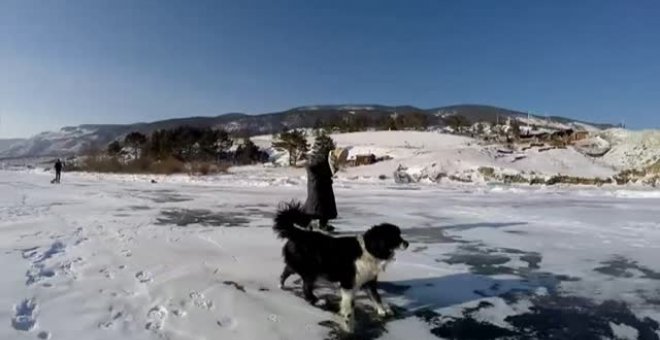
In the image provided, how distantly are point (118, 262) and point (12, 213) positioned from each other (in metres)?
8.02

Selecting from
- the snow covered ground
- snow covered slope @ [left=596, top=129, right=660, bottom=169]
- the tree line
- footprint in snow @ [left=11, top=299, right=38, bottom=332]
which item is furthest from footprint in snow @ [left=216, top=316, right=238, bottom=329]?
the tree line

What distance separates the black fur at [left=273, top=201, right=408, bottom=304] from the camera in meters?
5.01

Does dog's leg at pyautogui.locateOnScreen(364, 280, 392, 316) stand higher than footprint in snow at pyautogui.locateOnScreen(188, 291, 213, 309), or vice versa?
dog's leg at pyautogui.locateOnScreen(364, 280, 392, 316)

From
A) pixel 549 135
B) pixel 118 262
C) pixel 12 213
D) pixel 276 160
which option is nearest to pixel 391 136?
pixel 276 160

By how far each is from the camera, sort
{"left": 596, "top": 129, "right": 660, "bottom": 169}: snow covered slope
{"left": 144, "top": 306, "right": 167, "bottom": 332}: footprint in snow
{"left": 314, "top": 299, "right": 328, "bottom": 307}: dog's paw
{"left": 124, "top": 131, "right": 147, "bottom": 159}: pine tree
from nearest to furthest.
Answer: {"left": 144, "top": 306, "right": 167, "bottom": 332}: footprint in snow → {"left": 314, "top": 299, "right": 328, "bottom": 307}: dog's paw → {"left": 596, "top": 129, "right": 660, "bottom": 169}: snow covered slope → {"left": 124, "top": 131, "right": 147, "bottom": 159}: pine tree

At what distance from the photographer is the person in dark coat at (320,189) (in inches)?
332

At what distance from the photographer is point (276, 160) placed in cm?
7494

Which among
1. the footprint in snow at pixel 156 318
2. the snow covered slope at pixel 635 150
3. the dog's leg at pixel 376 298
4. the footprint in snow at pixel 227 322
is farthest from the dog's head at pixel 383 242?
the snow covered slope at pixel 635 150

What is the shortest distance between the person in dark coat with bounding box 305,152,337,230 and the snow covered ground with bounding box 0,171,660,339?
992mm

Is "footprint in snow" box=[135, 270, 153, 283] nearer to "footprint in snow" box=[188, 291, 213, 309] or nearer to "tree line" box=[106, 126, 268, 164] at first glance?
"footprint in snow" box=[188, 291, 213, 309]

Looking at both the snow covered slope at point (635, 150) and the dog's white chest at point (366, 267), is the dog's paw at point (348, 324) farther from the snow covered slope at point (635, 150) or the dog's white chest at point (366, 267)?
the snow covered slope at point (635, 150)

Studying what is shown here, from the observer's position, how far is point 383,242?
197 inches

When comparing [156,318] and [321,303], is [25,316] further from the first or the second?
[321,303]

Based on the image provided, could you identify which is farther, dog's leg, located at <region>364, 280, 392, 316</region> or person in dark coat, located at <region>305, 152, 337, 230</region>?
person in dark coat, located at <region>305, 152, 337, 230</region>
